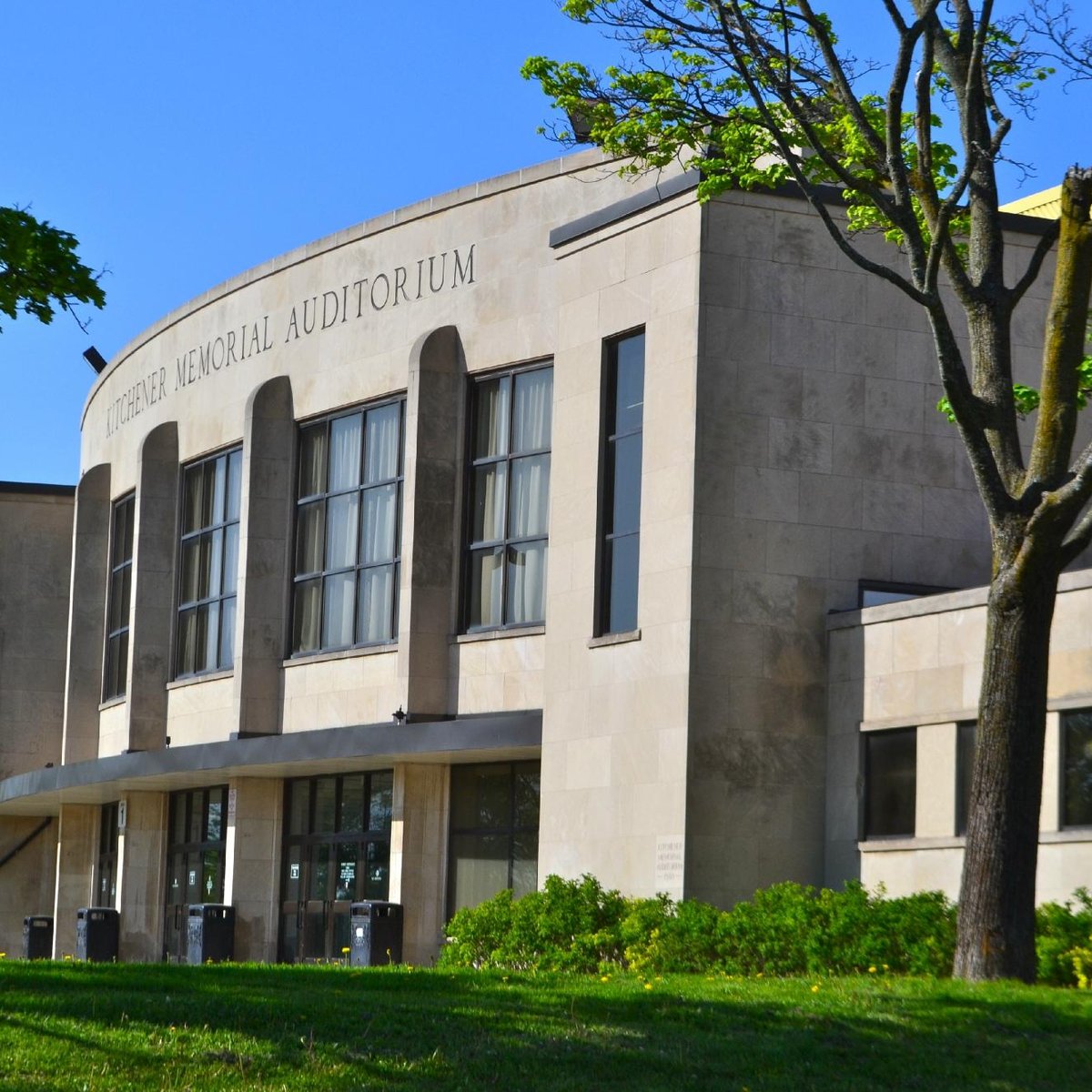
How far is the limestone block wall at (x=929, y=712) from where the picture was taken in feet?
60.4

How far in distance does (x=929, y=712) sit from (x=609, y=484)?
5.06m

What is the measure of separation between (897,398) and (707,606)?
354cm

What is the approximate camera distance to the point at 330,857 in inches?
1168

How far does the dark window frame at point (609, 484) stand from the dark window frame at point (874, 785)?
3147 mm

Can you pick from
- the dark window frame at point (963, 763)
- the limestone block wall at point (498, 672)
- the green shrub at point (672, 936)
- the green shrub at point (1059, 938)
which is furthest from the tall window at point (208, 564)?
the green shrub at point (1059, 938)

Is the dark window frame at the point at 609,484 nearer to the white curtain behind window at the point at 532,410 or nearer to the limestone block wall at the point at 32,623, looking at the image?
the white curtain behind window at the point at 532,410

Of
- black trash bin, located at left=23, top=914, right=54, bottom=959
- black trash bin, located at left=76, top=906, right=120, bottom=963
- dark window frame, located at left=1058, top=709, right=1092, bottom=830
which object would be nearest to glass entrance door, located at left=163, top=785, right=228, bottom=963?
black trash bin, located at left=76, top=906, right=120, bottom=963

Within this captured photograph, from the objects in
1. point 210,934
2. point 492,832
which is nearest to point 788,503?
point 492,832

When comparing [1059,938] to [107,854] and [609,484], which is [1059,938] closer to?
[609,484]

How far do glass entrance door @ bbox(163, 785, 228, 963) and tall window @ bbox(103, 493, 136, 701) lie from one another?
3.43 metres

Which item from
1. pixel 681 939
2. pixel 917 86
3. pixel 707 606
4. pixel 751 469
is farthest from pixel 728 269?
pixel 681 939

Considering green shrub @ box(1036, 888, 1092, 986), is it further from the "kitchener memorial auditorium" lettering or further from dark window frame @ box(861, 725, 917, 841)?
the "kitchener memorial auditorium" lettering

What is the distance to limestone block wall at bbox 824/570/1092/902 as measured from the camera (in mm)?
18422

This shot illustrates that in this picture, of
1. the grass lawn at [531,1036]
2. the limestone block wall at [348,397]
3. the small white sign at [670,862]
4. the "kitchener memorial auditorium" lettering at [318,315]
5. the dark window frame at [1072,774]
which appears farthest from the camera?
the "kitchener memorial auditorium" lettering at [318,315]
